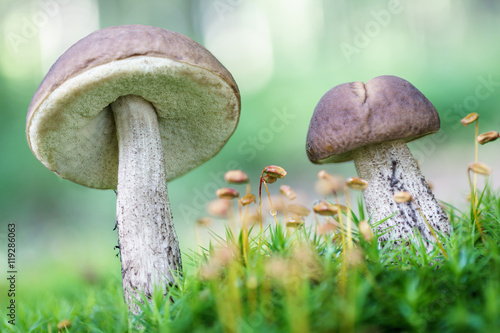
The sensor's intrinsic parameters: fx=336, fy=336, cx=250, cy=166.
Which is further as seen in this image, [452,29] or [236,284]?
[452,29]

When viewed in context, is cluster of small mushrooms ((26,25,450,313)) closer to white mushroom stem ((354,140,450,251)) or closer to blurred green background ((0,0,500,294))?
white mushroom stem ((354,140,450,251))

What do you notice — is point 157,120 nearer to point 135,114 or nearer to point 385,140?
point 135,114

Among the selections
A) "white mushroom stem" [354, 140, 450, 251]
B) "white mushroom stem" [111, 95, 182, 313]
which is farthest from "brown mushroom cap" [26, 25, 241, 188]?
"white mushroom stem" [354, 140, 450, 251]

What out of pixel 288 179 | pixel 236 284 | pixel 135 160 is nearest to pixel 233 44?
pixel 288 179

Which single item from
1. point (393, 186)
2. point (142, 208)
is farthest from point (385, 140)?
point (142, 208)

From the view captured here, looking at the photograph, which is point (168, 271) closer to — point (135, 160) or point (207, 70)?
point (135, 160)

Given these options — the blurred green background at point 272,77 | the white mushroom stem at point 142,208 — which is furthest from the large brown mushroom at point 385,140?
the blurred green background at point 272,77
